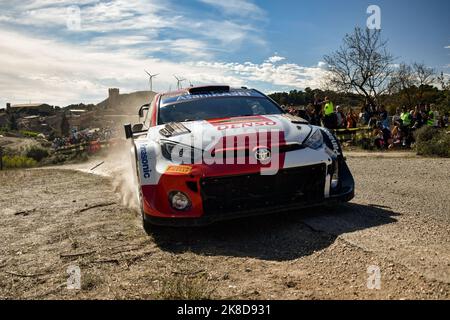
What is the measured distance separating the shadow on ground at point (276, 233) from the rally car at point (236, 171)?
225mm

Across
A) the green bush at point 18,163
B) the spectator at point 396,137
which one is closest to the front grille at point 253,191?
the spectator at point 396,137

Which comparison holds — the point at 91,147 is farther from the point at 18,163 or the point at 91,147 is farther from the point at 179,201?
the point at 179,201

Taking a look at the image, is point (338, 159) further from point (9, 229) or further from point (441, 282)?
point (9, 229)

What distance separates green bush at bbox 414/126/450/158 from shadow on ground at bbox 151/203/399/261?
7482 millimetres

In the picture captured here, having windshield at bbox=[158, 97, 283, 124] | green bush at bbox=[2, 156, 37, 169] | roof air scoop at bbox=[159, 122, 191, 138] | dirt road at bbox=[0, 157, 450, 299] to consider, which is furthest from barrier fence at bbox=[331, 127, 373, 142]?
green bush at bbox=[2, 156, 37, 169]

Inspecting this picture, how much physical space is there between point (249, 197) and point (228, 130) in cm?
77

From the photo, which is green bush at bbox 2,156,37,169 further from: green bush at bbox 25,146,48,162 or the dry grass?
the dry grass

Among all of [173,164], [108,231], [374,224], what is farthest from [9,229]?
[374,224]

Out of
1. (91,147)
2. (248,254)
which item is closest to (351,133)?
(91,147)

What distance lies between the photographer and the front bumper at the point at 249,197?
3990 millimetres

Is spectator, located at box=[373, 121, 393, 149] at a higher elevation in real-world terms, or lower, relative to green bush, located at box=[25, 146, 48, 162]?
higher

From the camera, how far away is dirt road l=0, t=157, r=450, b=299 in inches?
114

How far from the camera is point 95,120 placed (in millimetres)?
103312

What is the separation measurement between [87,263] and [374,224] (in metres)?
2.70
